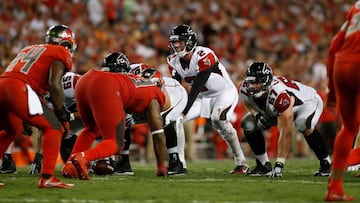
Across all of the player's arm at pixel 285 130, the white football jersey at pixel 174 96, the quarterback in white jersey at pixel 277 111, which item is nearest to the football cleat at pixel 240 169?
the quarterback in white jersey at pixel 277 111

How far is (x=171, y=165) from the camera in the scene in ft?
29.5

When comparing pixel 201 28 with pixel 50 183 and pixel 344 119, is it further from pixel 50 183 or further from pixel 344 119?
pixel 344 119

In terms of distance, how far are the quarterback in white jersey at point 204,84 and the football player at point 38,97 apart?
2.43 metres

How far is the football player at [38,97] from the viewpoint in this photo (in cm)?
689

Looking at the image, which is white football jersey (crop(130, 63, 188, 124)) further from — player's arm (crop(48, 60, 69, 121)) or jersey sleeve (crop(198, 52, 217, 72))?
player's arm (crop(48, 60, 69, 121))

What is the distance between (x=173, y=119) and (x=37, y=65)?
272 cm

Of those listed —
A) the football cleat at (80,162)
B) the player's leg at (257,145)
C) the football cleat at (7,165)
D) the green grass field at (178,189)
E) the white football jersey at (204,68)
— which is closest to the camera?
the green grass field at (178,189)

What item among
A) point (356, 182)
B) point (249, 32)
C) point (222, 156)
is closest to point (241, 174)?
point (356, 182)

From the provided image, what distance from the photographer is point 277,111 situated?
28.5 ft

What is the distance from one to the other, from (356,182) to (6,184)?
348 cm

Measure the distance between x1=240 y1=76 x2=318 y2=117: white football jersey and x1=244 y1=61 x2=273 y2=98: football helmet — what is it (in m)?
0.10

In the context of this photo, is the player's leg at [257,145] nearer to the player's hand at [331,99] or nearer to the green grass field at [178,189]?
the green grass field at [178,189]

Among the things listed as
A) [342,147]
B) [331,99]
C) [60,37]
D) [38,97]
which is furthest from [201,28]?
[342,147]

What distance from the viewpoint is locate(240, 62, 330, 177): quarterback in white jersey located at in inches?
338
